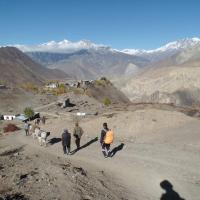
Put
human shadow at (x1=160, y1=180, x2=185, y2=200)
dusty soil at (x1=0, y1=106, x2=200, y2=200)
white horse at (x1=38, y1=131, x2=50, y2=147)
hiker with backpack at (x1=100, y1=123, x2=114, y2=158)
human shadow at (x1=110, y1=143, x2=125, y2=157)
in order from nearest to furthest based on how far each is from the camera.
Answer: dusty soil at (x1=0, y1=106, x2=200, y2=200)
human shadow at (x1=160, y1=180, x2=185, y2=200)
hiker with backpack at (x1=100, y1=123, x2=114, y2=158)
human shadow at (x1=110, y1=143, x2=125, y2=157)
white horse at (x1=38, y1=131, x2=50, y2=147)

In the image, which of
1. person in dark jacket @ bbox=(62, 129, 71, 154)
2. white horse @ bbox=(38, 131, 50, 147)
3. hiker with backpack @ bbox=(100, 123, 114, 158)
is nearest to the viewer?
hiker with backpack @ bbox=(100, 123, 114, 158)

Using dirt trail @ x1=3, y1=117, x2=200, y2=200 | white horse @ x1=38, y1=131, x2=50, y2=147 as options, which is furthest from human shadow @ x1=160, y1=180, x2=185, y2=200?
white horse @ x1=38, y1=131, x2=50, y2=147

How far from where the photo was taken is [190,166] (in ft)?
72.0

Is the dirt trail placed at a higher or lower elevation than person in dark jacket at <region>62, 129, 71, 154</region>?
lower

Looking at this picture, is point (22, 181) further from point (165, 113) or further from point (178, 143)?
point (165, 113)

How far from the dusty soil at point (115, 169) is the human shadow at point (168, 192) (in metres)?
0.19

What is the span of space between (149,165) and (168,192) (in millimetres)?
4655

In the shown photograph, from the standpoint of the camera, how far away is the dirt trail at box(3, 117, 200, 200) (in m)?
18.5

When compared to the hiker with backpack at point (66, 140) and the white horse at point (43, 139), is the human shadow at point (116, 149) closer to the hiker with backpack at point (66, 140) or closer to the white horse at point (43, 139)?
the hiker with backpack at point (66, 140)

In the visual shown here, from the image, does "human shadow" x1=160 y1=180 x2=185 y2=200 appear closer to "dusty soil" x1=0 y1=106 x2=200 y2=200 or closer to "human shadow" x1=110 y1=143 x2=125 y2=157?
"dusty soil" x1=0 y1=106 x2=200 y2=200

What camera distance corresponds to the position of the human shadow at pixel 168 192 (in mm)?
17245

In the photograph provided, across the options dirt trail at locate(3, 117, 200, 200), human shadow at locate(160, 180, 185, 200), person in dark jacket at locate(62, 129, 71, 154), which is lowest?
human shadow at locate(160, 180, 185, 200)

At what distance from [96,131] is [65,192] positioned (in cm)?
2470

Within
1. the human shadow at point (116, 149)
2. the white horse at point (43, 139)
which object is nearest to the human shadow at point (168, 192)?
the human shadow at point (116, 149)
